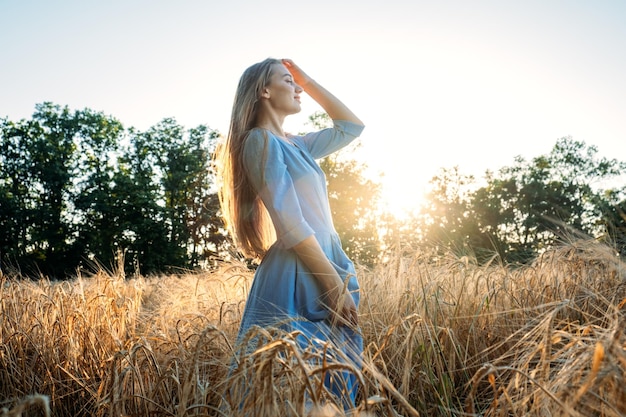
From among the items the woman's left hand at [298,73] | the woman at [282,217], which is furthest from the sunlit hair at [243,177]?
the woman's left hand at [298,73]

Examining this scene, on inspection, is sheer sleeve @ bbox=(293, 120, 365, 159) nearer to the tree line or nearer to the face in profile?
the face in profile

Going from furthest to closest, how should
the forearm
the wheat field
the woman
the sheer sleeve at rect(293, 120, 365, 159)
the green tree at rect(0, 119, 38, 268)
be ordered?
the green tree at rect(0, 119, 38, 268), the forearm, the sheer sleeve at rect(293, 120, 365, 159), the woman, the wheat field

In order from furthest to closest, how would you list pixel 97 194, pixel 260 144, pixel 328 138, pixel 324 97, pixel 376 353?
1. pixel 97 194
2. pixel 324 97
3. pixel 328 138
4. pixel 260 144
5. pixel 376 353

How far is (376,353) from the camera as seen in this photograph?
1.49 metres

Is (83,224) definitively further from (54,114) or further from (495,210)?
(495,210)

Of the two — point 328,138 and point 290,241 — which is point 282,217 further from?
point 328,138

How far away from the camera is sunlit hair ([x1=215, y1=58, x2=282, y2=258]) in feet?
7.06

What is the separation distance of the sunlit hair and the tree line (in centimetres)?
1874

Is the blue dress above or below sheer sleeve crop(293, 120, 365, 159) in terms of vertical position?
below

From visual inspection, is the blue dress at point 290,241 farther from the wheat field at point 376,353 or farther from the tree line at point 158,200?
the tree line at point 158,200

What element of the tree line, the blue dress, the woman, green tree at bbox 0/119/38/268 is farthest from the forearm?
green tree at bbox 0/119/38/268

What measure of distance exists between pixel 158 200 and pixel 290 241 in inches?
1012

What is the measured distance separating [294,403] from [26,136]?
3035cm

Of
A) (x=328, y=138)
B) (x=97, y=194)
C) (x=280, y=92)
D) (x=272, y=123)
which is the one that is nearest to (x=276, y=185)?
(x=272, y=123)
